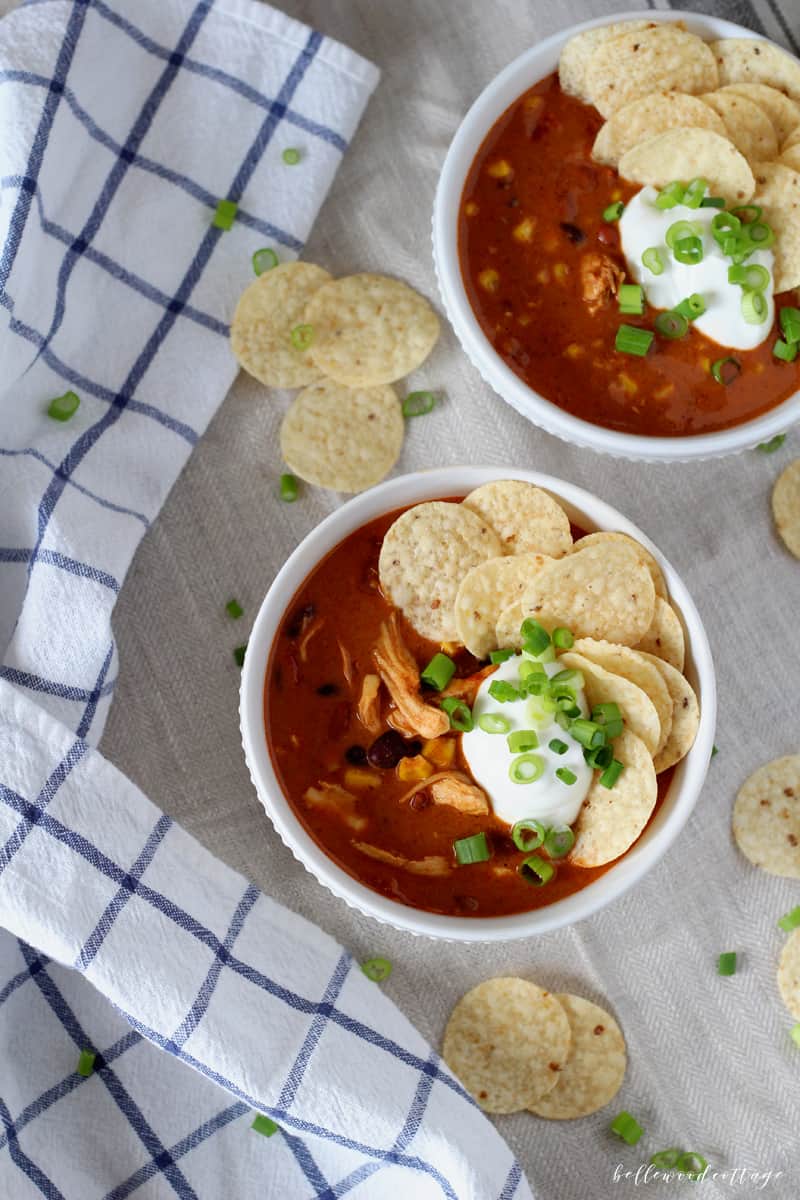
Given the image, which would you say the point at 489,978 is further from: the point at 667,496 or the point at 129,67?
the point at 129,67

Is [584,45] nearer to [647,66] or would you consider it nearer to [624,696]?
[647,66]

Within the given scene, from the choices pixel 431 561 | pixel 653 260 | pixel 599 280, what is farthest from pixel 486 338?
pixel 431 561

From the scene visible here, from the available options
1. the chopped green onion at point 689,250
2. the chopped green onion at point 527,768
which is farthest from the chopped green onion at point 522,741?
the chopped green onion at point 689,250

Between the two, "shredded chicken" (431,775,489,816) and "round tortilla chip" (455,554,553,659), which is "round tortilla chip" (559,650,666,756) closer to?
"round tortilla chip" (455,554,553,659)

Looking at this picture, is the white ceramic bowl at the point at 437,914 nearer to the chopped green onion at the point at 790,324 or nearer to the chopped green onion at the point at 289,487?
the chopped green onion at the point at 289,487

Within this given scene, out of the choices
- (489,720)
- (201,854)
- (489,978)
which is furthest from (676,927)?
(201,854)

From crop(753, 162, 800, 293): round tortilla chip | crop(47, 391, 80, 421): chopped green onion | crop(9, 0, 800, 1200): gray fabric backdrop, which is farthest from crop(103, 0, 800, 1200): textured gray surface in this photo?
crop(753, 162, 800, 293): round tortilla chip
